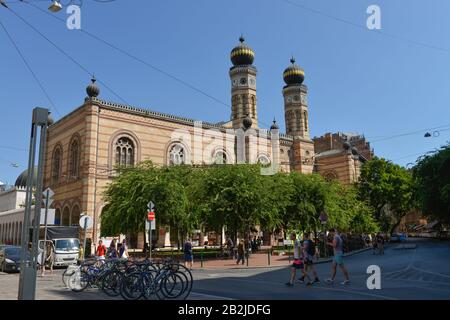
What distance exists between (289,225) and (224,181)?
31.0 ft

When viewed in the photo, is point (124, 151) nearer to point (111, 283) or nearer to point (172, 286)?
point (111, 283)

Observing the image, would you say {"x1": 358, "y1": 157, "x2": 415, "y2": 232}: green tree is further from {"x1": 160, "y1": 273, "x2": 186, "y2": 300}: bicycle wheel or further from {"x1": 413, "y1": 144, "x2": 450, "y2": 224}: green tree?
{"x1": 160, "y1": 273, "x2": 186, "y2": 300}: bicycle wheel

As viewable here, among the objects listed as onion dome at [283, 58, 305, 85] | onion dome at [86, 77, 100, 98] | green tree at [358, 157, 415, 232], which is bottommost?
green tree at [358, 157, 415, 232]

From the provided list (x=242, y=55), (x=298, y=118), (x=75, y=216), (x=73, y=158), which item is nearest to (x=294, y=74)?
(x=298, y=118)

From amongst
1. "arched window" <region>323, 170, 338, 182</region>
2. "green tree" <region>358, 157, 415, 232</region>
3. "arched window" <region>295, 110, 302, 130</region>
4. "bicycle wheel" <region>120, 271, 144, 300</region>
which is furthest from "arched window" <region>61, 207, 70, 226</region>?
"arched window" <region>323, 170, 338, 182</region>

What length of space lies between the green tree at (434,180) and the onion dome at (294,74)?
2897 centimetres

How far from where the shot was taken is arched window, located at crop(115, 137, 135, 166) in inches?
1534

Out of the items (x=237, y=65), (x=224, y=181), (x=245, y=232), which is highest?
(x=237, y=65)

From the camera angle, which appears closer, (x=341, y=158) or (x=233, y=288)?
(x=233, y=288)

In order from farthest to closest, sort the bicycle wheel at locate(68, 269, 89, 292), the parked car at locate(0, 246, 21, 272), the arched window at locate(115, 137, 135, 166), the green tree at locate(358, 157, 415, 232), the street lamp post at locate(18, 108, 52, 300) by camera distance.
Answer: the green tree at locate(358, 157, 415, 232) < the arched window at locate(115, 137, 135, 166) < the parked car at locate(0, 246, 21, 272) < the bicycle wheel at locate(68, 269, 89, 292) < the street lamp post at locate(18, 108, 52, 300)

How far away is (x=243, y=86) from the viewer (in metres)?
54.7

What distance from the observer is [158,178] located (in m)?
28.5
